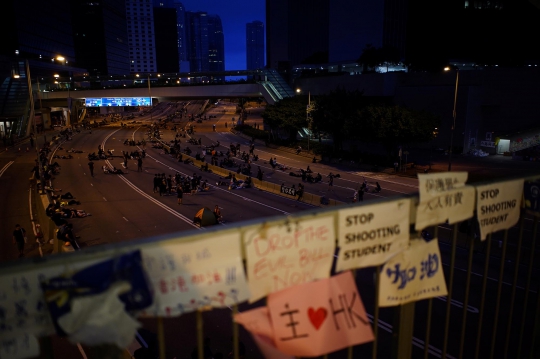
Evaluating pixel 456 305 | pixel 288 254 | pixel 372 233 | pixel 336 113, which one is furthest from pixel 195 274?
pixel 336 113

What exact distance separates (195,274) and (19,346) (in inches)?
36.2

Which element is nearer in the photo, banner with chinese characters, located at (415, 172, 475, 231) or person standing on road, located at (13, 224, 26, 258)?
banner with chinese characters, located at (415, 172, 475, 231)

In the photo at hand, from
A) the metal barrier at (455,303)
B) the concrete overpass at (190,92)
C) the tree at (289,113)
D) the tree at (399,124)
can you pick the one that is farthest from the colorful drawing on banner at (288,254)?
the concrete overpass at (190,92)

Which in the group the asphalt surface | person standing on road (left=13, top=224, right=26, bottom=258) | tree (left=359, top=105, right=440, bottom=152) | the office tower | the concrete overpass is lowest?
the asphalt surface

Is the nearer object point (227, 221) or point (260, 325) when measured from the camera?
point (260, 325)

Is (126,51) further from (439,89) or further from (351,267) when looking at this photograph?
(351,267)

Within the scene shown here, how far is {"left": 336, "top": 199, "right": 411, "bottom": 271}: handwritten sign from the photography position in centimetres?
272

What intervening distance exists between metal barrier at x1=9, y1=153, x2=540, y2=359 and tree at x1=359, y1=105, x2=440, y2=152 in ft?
51.5

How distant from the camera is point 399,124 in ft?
126

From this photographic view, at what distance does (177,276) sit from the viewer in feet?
7.22

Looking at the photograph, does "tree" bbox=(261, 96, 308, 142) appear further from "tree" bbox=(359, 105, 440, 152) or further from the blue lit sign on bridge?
the blue lit sign on bridge

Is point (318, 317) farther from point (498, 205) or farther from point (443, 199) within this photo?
point (498, 205)

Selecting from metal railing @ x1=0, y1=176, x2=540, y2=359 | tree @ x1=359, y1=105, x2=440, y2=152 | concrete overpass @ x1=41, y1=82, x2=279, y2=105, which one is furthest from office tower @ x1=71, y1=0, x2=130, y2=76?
metal railing @ x1=0, y1=176, x2=540, y2=359

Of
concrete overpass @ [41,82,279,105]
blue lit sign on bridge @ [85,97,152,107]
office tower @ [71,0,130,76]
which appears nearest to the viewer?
blue lit sign on bridge @ [85,97,152,107]
